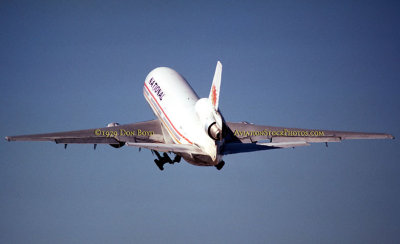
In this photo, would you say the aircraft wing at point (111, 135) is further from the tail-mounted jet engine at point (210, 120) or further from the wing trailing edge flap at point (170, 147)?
the tail-mounted jet engine at point (210, 120)

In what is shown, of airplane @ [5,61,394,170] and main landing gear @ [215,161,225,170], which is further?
main landing gear @ [215,161,225,170]

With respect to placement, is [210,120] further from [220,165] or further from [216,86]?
[220,165]

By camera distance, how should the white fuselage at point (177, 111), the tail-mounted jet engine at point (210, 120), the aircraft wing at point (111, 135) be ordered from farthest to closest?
the aircraft wing at point (111, 135), the white fuselage at point (177, 111), the tail-mounted jet engine at point (210, 120)

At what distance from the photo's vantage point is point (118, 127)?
45594 mm

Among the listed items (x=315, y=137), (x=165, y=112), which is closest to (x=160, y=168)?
(x=165, y=112)

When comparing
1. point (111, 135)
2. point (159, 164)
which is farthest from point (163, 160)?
point (111, 135)

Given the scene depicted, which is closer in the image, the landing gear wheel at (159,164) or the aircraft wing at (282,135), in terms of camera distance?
the aircraft wing at (282,135)

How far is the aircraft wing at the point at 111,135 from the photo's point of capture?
1519 inches

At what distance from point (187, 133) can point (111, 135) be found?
23.2 feet

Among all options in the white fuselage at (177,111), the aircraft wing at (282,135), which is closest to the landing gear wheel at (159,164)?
the white fuselage at (177,111)

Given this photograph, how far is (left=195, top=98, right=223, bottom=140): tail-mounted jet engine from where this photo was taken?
3292 cm

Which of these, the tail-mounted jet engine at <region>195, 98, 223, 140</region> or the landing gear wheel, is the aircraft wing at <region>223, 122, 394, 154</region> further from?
the landing gear wheel

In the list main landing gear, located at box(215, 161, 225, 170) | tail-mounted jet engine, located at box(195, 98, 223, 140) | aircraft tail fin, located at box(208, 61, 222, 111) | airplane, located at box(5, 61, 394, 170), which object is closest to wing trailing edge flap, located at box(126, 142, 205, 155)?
airplane, located at box(5, 61, 394, 170)

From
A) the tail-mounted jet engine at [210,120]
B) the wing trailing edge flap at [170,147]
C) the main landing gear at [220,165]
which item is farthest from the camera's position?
the main landing gear at [220,165]
